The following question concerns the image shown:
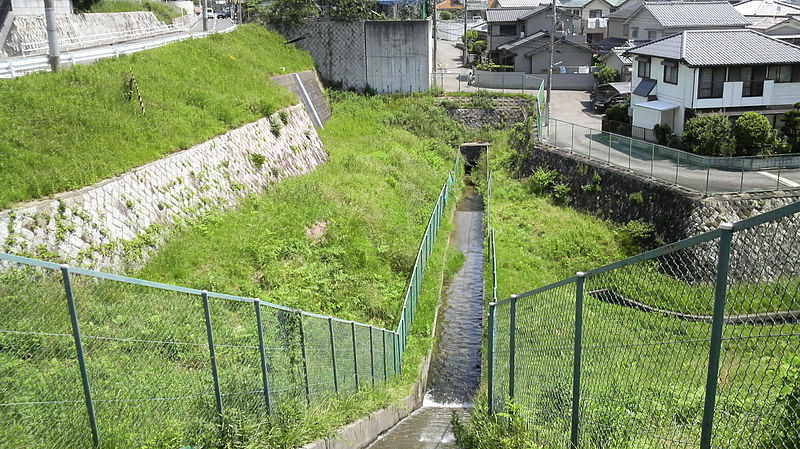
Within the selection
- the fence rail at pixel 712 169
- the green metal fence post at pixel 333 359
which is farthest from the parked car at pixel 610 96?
the green metal fence post at pixel 333 359

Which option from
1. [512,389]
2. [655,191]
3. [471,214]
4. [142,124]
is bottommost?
[471,214]

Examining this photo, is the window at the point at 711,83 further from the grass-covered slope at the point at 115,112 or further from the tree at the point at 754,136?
the grass-covered slope at the point at 115,112

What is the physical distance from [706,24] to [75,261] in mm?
42046

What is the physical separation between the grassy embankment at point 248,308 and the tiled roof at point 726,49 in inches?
422

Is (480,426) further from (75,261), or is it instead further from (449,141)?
(449,141)

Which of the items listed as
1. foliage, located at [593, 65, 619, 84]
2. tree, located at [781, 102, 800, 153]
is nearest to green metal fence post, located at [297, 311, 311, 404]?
tree, located at [781, 102, 800, 153]

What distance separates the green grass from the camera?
41922 millimetres

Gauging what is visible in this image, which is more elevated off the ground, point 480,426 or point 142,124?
point 142,124

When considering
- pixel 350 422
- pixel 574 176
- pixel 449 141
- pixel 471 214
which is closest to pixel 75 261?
pixel 350 422

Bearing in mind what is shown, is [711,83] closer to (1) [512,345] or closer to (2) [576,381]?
(1) [512,345]

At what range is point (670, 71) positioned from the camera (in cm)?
2902

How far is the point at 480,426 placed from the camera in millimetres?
7863

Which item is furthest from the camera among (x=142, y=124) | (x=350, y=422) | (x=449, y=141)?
(x=449, y=141)

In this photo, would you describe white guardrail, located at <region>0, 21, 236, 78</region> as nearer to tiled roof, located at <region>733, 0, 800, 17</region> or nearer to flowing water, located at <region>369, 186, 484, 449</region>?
flowing water, located at <region>369, 186, 484, 449</region>
